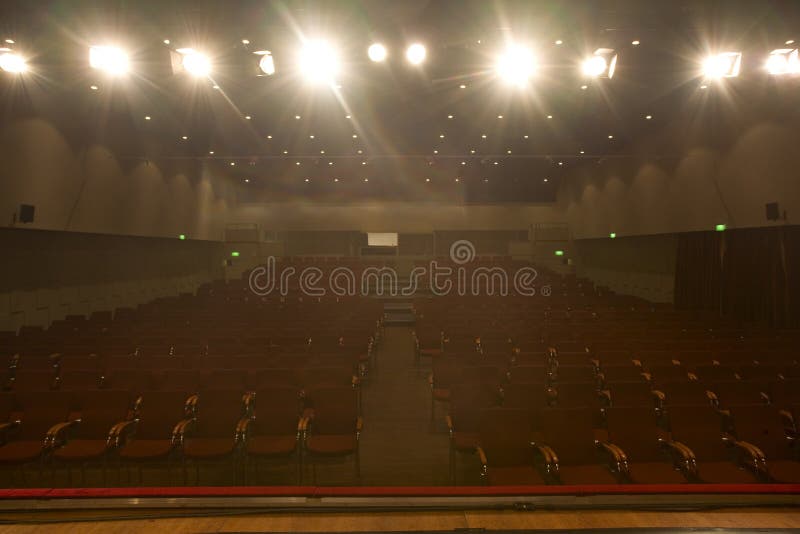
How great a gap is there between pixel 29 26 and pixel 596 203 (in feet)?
58.4

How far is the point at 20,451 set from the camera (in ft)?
13.0

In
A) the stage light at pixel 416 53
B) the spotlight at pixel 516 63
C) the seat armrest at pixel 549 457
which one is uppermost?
the spotlight at pixel 516 63

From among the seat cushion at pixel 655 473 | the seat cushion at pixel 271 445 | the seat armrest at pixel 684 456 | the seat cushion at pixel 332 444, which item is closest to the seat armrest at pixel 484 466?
the seat cushion at pixel 655 473

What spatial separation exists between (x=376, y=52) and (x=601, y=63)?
3.87 meters

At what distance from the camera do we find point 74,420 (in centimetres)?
434

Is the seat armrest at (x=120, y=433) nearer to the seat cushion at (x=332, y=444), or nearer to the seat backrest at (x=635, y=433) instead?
the seat cushion at (x=332, y=444)

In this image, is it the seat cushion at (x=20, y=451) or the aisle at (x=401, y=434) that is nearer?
the seat cushion at (x=20, y=451)

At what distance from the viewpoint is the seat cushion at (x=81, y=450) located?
→ 395 cm

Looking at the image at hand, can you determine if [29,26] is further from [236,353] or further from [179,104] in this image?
[236,353]

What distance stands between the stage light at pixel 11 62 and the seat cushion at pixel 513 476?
31.1 ft

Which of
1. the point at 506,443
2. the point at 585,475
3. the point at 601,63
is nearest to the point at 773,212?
the point at 601,63

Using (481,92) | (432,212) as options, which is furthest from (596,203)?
(481,92)

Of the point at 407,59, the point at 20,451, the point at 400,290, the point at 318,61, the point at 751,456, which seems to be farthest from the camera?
the point at 400,290

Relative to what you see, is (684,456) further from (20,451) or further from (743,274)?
(743,274)
